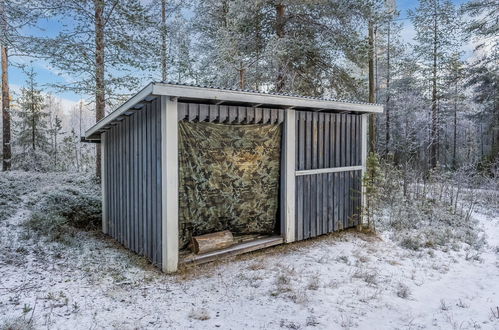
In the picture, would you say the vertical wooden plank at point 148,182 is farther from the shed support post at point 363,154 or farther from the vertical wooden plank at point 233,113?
the shed support post at point 363,154

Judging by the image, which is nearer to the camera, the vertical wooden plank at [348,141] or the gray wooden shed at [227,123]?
the gray wooden shed at [227,123]

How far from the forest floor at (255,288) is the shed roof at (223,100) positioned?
7.11ft

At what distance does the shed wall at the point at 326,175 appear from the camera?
5133 mm

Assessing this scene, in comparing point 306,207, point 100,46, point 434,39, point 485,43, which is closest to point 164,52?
point 100,46

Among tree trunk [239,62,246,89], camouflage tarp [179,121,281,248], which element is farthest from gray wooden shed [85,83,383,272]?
tree trunk [239,62,246,89]

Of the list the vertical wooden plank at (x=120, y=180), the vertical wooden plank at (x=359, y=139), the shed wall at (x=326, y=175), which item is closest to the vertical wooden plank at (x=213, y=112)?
the shed wall at (x=326, y=175)

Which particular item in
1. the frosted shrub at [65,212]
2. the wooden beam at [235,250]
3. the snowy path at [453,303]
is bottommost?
the snowy path at [453,303]

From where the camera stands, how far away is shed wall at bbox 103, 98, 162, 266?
3.96 m

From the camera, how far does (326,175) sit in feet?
17.9

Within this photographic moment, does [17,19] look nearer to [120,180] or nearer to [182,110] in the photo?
[120,180]

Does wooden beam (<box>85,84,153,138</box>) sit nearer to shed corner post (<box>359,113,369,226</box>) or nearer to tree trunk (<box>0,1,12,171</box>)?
shed corner post (<box>359,113,369,226</box>)

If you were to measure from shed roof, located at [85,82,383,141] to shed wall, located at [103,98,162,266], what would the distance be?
0.73 ft

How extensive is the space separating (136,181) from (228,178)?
1.39 meters

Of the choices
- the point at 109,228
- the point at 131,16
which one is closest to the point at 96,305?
the point at 109,228
